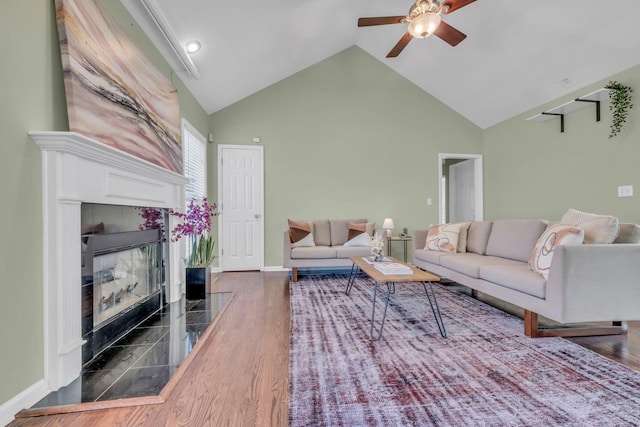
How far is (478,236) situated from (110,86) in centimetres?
381

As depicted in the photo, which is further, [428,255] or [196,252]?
[428,255]

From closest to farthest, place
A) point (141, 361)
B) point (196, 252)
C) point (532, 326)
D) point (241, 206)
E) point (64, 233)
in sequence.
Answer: point (64, 233)
point (141, 361)
point (532, 326)
point (196, 252)
point (241, 206)

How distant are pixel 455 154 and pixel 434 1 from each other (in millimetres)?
3184

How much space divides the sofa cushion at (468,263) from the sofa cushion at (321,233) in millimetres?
→ 1712

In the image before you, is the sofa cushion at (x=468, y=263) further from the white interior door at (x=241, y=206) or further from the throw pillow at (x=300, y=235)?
the white interior door at (x=241, y=206)

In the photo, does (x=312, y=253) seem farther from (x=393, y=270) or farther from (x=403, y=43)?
(x=403, y=43)

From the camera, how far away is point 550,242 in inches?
84.9

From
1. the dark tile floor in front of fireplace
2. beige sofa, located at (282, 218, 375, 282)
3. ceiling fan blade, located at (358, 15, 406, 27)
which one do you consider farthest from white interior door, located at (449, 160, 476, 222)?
the dark tile floor in front of fireplace

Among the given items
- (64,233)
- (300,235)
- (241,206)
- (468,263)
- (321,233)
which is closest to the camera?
(64,233)

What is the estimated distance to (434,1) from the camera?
7.81 ft

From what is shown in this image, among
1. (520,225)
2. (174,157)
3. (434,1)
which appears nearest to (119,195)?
(174,157)

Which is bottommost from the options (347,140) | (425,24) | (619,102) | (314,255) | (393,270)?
(314,255)

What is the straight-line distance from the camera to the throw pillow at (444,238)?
11.5ft

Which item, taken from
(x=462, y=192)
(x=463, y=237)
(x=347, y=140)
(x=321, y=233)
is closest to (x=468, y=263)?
(x=463, y=237)
